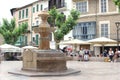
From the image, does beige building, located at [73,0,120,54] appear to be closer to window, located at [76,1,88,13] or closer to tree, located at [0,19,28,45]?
window, located at [76,1,88,13]

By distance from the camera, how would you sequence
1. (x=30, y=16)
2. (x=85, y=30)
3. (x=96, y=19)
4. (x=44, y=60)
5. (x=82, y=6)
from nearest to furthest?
(x=44, y=60)
(x=96, y=19)
(x=85, y=30)
(x=82, y=6)
(x=30, y=16)

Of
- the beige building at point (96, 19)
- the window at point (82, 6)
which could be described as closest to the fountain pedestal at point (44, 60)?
the beige building at point (96, 19)

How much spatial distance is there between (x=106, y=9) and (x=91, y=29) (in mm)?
3304

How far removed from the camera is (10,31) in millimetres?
51625

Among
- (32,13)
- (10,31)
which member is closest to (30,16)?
(32,13)

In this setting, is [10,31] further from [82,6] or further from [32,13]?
[82,6]

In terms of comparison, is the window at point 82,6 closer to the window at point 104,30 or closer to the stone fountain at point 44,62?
the window at point 104,30

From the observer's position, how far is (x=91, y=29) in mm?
42594

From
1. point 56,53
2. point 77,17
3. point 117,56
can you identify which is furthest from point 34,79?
point 77,17

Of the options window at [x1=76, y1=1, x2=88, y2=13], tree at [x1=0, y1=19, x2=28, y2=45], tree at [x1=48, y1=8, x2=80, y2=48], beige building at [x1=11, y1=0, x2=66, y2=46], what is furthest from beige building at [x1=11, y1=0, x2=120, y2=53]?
tree at [x1=0, y1=19, x2=28, y2=45]

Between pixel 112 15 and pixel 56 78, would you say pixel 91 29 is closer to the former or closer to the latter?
pixel 112 15

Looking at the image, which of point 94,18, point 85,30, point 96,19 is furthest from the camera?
point 85,30

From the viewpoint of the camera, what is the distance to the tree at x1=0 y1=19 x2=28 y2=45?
50.3 m

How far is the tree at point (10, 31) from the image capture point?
165ft
